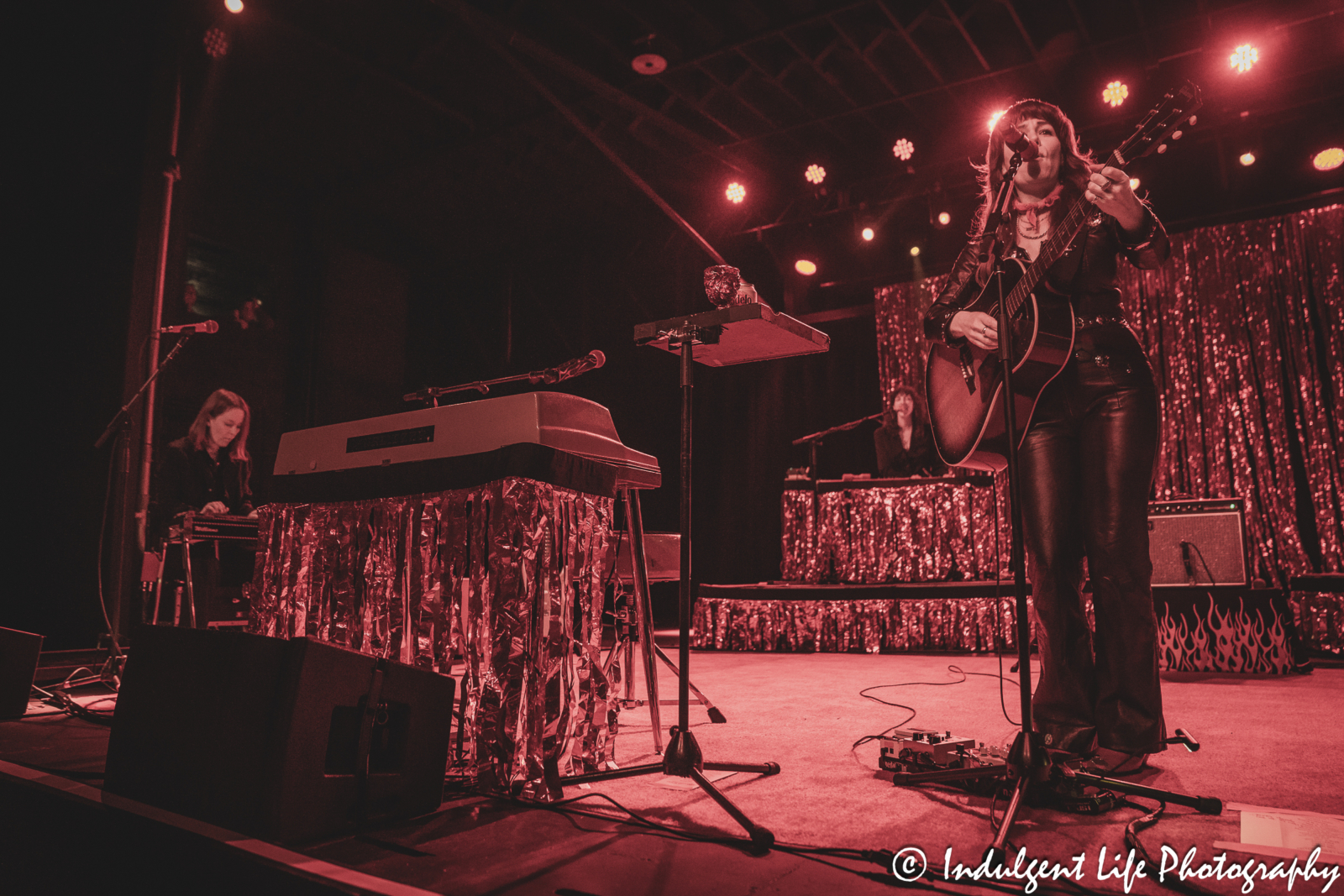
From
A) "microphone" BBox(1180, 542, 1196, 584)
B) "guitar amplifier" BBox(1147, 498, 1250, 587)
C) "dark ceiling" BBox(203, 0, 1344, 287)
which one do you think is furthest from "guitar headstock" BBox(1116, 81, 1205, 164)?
"dark ceiling" BBox(203, 0, 1344, 287)

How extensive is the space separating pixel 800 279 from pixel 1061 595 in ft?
22.4

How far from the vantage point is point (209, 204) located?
7660 mm

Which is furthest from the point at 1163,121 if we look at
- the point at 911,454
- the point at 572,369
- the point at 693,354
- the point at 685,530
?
the point at 911,454

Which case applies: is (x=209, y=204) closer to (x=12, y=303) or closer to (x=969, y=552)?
(x=12, y=303)

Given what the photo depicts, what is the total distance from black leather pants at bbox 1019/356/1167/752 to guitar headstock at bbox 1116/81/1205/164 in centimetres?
50

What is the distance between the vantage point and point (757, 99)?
6801mm

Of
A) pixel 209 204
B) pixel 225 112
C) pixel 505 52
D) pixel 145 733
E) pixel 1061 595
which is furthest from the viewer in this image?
pixel 209 204

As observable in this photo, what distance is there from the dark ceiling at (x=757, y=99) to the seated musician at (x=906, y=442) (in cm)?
184

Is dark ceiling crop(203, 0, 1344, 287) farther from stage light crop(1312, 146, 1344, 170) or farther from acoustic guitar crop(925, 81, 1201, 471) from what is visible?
acoustic guitar crop(925, 81, 1201, 471)

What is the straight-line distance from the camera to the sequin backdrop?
20.1 ft

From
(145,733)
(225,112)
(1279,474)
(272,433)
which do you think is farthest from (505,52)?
(1279,474)

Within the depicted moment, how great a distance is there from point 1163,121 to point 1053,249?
1.20 feet

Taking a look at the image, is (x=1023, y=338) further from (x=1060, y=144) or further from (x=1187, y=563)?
(x=1187, y=563)

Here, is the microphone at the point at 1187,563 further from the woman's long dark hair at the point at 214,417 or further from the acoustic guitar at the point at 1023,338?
the woman's long dark hair at the point at 214,417
